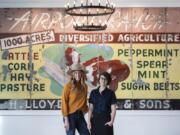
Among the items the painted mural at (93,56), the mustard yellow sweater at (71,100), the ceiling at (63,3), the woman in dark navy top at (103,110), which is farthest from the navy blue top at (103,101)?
the ceiling at (63,3)

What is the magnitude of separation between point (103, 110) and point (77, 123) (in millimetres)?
592

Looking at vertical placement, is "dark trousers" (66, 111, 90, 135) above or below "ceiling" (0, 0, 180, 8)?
below

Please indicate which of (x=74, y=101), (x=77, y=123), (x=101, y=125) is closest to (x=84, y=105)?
(x=74, y=101)

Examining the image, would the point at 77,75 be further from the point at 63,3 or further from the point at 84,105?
the point at 63,3

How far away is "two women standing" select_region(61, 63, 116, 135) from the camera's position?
6043mm

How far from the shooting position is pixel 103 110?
6043 millimetres

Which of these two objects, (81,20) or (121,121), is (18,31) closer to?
(81,20)

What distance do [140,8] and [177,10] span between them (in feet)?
2.14

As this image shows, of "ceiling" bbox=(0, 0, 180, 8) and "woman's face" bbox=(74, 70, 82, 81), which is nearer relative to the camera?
"woman's face" bbox=(74, 70, 82, 81)

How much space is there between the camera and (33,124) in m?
8.61

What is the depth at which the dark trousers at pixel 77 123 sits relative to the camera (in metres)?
6.43

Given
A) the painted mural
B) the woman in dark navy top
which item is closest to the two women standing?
the woman in dark navy top

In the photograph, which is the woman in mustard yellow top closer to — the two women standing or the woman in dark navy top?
the two women standing

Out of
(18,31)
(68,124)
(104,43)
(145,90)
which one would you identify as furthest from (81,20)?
(68,124)
